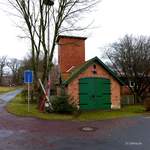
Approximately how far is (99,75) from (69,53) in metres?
5.92

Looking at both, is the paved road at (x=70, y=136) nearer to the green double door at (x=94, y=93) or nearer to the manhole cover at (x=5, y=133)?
the manhole cover at (x=5, y=133)

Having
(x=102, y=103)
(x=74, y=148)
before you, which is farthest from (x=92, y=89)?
(x=74, y=148)

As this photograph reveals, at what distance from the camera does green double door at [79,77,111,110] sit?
86.3ft

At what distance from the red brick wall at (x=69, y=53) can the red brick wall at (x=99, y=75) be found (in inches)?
201

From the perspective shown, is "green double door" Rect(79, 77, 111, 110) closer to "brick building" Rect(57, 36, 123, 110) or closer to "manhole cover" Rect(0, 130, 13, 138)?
"brick building" Rect(57, 36, 123, 110)

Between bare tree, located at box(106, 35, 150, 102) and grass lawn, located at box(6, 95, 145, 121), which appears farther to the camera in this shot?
bare tree, located at box(106, 35, 150, 102)

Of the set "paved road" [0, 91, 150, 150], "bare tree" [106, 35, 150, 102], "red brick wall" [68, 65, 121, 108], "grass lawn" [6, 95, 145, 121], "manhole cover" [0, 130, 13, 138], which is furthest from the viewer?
"bare tree" [106, 35, 150, 102]

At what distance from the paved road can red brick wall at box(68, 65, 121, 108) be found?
8990 millimetres

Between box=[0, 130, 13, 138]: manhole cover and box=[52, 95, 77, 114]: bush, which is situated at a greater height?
box=[52, 95, 77, 114]: bush

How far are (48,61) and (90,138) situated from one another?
1319cm

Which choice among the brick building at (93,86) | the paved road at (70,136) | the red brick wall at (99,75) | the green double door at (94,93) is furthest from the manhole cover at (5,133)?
the green double door at (94,93)

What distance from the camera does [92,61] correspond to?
26.8 meters

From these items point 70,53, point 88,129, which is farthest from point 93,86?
point 88,129

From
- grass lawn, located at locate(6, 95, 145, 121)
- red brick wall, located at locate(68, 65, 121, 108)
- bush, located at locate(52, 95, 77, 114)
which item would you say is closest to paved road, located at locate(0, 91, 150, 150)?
grass lawn, located at locate(6, 95, 145, 121)
